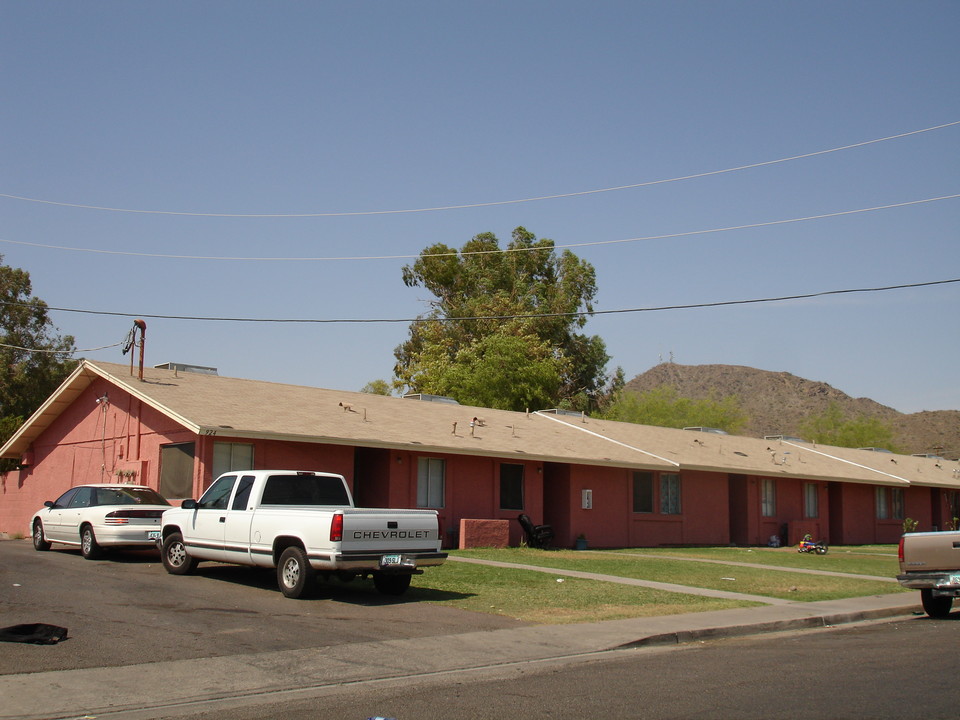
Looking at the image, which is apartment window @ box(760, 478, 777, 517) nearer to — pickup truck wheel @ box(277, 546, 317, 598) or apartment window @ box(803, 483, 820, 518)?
apartment window @ box(803, 483, 820, 518)

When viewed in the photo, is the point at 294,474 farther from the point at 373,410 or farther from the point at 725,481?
the point at 725,481

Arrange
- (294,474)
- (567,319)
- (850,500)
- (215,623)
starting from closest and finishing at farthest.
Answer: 1. (215,623)
2. (294,474)
3. (850,500)
4. (567,319)

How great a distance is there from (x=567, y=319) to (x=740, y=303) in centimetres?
3726

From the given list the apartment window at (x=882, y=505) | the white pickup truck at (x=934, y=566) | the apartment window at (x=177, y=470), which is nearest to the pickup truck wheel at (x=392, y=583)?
the white pickup truck at (x=934, y=566)

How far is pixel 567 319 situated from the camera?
2502 inches

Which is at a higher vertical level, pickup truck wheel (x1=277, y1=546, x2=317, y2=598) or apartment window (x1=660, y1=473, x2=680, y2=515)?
apartment window (x1=660, y1=473, x2=680, y2=515)

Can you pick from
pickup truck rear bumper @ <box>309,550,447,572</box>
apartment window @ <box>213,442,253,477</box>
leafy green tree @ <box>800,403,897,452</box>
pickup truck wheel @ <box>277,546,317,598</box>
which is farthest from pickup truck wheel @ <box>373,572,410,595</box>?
leafy green tree @ <box>800,403,897,452</box>

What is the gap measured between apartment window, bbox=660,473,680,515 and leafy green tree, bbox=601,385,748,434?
34365 mm

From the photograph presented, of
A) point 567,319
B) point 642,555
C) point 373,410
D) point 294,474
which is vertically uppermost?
point 567,319

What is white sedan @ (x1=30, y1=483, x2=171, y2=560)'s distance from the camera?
1838 cm

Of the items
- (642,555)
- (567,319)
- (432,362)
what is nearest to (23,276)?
(432,362)

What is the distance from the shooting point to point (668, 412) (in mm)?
71062

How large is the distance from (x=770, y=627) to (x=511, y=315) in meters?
42.8

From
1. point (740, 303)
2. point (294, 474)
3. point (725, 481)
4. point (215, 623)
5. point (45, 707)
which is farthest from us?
point (725, 481)
